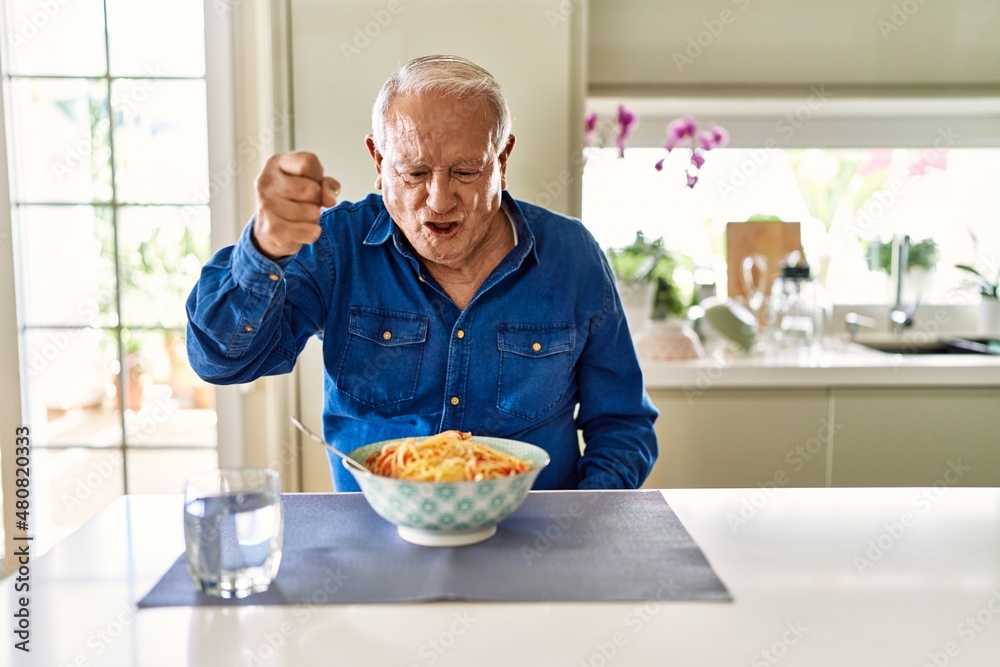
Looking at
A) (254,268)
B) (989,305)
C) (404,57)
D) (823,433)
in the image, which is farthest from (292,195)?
(989,305)

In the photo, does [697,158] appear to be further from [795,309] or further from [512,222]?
[512,222]

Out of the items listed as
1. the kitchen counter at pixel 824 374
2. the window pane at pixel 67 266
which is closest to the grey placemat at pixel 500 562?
the kitchen counter at pixel 824 374

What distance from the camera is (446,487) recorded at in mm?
988

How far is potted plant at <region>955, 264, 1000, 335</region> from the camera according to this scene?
3.00 metres

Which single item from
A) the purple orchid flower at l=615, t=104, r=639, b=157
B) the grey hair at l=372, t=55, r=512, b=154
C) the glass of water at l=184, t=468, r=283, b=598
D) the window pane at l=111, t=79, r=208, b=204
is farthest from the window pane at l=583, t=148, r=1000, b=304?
the glass of water at l=184, t=468, r=283, b=598

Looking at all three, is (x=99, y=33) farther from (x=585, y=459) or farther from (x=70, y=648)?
(x=70, y=648)

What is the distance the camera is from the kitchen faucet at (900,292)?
3.05 metres

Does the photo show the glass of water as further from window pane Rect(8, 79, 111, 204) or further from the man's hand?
window pane Rect(8, 79, 111, 204)

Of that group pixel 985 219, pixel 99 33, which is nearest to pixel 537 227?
pixel 99 33

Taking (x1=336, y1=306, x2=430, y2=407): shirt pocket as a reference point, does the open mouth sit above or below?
above

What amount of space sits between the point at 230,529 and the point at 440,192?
67 centimetres

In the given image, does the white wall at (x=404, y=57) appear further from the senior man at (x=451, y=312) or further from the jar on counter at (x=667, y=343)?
the senior man at (x=451, y=312)

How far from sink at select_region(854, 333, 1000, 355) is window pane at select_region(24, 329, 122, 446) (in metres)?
2.41

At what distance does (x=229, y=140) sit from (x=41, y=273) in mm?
674
